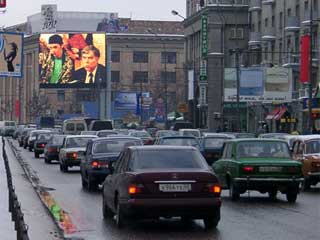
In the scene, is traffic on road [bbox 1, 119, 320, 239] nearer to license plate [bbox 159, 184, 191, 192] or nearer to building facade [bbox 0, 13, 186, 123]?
license plate [bbox 159, 184, 191, 192]

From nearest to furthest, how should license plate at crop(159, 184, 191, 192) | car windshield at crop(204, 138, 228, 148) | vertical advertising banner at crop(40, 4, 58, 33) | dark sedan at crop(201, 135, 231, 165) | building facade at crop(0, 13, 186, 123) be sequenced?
license plate at crop(159, 184, 191, 192), dark sedan at crop(201, 135, 231, 165), car windshield at crop(204, 138, 228, 148), building facade at crop(0, 13, 186, 123), vertical advertising banner at crop(40, 4, 58, 33)

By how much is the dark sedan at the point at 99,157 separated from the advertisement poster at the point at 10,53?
21414 mm

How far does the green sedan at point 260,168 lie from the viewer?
69.9ft

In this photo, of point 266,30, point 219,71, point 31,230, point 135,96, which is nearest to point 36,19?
point 135,96

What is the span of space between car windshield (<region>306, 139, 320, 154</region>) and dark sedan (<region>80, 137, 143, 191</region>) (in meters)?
4.67

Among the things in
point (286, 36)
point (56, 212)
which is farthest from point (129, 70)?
point (56, 212)

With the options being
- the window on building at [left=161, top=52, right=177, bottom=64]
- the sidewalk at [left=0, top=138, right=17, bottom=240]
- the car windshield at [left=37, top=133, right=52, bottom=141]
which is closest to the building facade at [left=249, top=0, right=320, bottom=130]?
the car windshield at [left=37, top=133, right=52, bottom=141]

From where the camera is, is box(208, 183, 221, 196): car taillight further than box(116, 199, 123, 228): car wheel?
No

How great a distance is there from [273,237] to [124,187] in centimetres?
260

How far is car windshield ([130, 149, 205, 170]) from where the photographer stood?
15.8 m

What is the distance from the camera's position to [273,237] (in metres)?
14.7

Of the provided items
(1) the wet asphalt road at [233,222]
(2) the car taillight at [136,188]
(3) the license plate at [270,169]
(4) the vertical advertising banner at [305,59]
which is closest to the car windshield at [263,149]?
(3) the license plate at [270,169]

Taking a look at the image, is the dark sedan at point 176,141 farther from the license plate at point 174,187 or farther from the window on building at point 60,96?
the window on building at point 60,96

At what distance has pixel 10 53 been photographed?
4847 centimetres
